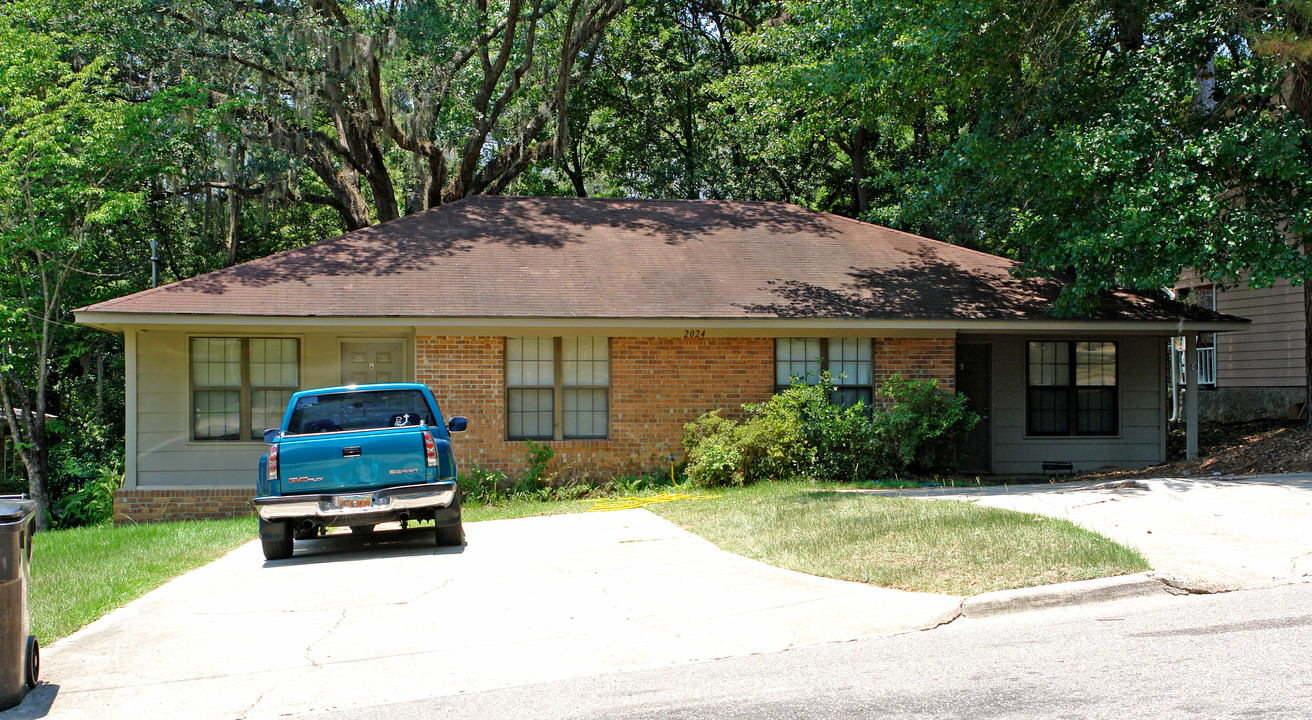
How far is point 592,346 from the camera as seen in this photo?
15500mm

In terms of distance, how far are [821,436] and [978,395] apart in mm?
3895

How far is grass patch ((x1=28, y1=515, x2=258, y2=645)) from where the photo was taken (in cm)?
753

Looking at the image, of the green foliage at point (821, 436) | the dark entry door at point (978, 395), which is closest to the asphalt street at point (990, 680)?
the green foliage at point (821, 436)

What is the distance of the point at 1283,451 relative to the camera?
587 inches

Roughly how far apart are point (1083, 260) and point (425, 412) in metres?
9.90

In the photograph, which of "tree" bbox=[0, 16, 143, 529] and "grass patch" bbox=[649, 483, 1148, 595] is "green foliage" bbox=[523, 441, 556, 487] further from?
"tree" bbox=[0, 16, 143, 529]

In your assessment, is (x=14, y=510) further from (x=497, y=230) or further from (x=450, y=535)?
(x=497, y=230)

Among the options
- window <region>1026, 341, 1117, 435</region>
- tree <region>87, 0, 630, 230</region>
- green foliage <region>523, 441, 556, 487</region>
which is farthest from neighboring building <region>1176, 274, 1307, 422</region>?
tree <region>87, 0, 630, 230</region>

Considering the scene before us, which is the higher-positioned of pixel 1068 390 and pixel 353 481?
pixel 1068 390

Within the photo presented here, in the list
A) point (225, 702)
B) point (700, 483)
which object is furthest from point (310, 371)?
point (225, 702)

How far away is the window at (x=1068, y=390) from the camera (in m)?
17.3

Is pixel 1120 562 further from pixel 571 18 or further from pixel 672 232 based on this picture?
pixel 571 18

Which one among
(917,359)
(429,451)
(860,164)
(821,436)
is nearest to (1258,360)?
(860,164)

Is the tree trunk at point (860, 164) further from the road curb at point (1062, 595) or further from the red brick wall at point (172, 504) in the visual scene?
the road curb at point (1062, 595)
